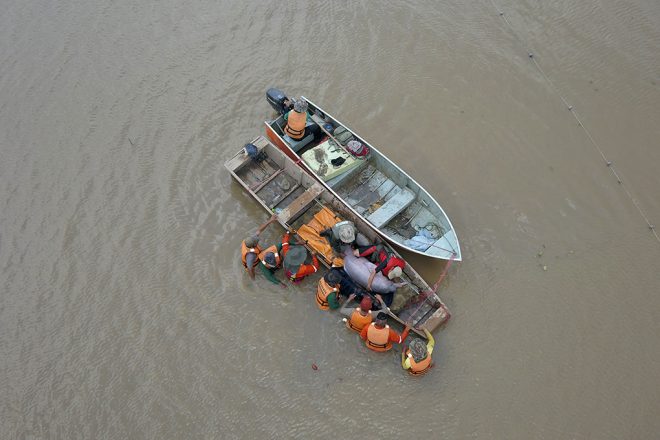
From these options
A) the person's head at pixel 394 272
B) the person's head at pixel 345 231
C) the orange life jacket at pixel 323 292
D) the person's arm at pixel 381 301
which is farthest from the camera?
the person's head at pixel 345 231

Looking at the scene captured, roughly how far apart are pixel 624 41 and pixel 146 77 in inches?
548

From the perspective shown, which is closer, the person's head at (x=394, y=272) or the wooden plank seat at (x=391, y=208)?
the person's head at (x=394, y=272)

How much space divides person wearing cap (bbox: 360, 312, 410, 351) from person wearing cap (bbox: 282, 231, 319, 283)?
1756 millimetres

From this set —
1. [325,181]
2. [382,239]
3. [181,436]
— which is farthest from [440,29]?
[181,436]

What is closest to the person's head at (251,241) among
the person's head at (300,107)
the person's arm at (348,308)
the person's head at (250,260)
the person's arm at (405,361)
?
the person's head at (250,260)

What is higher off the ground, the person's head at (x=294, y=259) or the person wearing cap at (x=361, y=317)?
the person's head at (x=294, y=259)

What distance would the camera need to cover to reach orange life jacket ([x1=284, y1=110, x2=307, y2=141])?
11969mm

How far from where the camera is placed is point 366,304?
955 cm

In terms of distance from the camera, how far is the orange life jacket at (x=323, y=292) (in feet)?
33.2

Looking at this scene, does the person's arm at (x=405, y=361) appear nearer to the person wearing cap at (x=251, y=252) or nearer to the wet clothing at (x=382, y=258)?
the wet clothing at (x=382, y=258)

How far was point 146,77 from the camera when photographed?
47.6 ft

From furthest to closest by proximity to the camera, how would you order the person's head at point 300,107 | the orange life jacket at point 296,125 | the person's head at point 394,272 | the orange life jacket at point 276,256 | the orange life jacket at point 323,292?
the orange life jacket at point 296,125 → the person's head at point 300,107 → the orange life jacket at point 276,256 → the person's head at point 394,272 → the orange life jacket at point 323,292

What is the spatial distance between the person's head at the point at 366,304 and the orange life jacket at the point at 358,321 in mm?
112

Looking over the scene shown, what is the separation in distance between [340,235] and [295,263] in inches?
44.1
